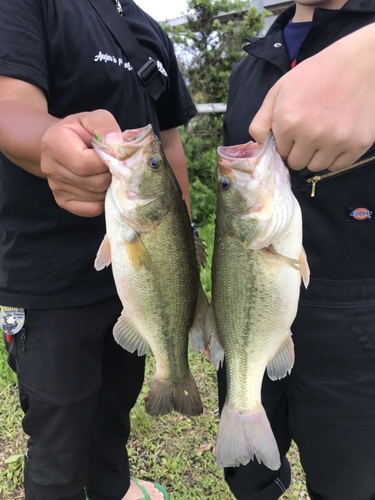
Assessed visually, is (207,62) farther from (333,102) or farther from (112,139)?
(333,102)

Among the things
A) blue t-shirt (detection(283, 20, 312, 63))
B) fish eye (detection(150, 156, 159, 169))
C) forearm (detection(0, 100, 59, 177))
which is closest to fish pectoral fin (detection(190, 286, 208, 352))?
fish eye (detection(150, 156, 159, 169))

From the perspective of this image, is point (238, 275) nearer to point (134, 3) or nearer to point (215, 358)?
point (215, 358)

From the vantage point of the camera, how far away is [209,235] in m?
4.97

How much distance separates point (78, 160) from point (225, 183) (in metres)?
0.51

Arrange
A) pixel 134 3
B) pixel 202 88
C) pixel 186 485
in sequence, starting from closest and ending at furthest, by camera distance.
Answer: pixel 134 3
pixel 186 485
pixel 202 88

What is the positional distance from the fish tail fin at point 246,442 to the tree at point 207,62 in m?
4.17

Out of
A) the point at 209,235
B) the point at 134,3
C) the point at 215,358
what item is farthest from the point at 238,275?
the point at 209,235

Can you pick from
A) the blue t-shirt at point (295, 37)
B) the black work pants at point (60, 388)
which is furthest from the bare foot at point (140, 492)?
the blue t-shirt at point (295, 37)

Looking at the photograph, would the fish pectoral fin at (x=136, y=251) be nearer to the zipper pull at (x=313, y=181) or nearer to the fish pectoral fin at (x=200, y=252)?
the fish pectoral fin at (x=200, y=252)

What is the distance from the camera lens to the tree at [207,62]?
5.57m

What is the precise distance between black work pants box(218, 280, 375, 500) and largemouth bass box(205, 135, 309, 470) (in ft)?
1.08

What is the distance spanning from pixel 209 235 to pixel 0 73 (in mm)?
3673

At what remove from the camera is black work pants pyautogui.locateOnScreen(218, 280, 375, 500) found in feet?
5.64

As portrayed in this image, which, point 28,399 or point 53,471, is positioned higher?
point 28,399
